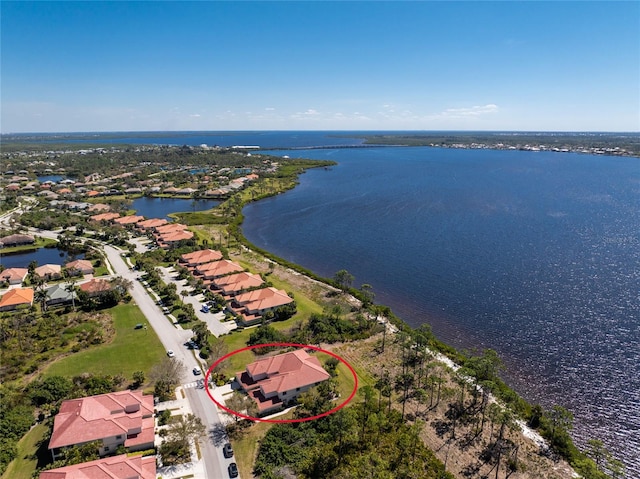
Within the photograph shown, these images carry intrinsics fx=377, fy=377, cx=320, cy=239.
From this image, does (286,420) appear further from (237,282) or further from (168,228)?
(168,228)

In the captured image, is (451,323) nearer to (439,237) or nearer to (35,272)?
(439,237)

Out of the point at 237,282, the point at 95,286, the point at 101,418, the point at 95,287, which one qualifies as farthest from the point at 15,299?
the point at 101,418

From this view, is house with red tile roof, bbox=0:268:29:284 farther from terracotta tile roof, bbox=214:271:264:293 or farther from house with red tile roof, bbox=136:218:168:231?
terracotta tile roof, bbox=214:271:264:293

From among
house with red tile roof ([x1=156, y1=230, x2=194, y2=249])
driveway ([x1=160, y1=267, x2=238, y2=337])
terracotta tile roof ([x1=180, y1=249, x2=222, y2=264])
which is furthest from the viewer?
house with red tile roof ([x1=156, y1=230, x2=194, y2=249])

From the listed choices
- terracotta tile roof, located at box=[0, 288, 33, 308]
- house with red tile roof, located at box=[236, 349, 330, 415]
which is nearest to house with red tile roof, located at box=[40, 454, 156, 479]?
house with red tile roof, located at box=[236, 349, 330, 415]

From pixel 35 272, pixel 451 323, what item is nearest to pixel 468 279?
pixel 451 323

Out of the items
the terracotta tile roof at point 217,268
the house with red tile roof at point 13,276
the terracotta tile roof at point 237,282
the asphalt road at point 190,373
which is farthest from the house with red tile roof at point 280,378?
the house with red tile roof at point 13,276
